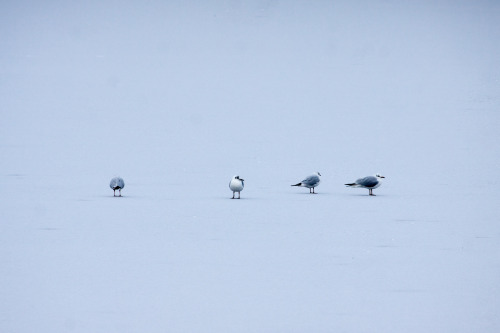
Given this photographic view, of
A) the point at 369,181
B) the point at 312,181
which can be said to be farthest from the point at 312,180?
the point at 369,181

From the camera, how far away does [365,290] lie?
25.1 feet

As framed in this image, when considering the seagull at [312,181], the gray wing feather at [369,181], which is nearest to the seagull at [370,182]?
the gray wing feather at [369,181]

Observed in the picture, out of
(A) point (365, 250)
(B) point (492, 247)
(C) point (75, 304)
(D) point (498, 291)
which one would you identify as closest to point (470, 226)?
(B) point (492, 247)

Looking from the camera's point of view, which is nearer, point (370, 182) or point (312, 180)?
point (370, 182)

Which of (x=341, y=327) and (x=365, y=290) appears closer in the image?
(x=341, y=327)

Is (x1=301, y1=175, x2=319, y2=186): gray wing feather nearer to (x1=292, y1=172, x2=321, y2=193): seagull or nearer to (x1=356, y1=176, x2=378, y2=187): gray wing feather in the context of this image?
(x1=292, y1=172, x2=321, y2=193): seagull

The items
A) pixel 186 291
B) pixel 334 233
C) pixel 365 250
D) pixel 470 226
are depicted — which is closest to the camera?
pixel 186 291

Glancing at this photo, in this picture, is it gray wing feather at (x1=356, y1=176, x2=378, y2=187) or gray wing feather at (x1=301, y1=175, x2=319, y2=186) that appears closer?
gray wing feather at (x1=356, y1=176, x2=378, y2=187)

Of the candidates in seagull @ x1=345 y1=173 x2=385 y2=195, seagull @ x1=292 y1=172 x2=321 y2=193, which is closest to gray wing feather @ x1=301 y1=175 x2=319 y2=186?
seagull @ x1=292 y1=172 x2=321 y2=193

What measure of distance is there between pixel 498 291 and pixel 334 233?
4.40 m

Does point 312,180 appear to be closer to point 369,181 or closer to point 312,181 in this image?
point 312,181

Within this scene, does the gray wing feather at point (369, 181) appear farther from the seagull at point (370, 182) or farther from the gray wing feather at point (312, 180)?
the gray wing feather at point (312, 180)

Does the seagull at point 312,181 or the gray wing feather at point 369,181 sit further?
the seagull at point 312,181

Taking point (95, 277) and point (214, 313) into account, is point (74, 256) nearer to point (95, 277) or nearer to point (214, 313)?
point (95, 277)
